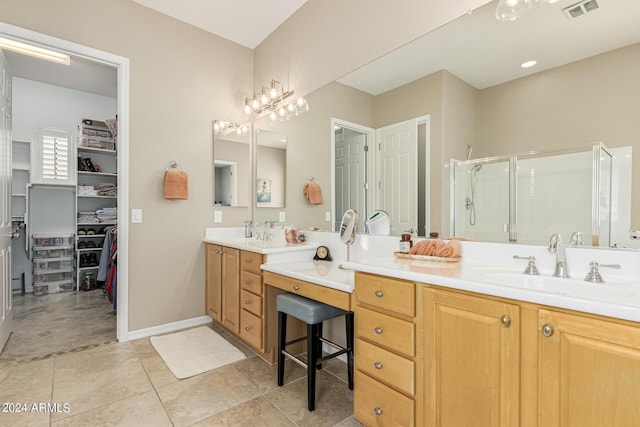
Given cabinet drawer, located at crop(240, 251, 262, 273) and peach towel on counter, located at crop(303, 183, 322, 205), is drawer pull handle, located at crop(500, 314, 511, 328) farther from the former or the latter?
peach towel on counter, located at crop(303, 183, 322, 205)

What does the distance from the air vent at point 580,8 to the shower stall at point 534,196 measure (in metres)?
0.57

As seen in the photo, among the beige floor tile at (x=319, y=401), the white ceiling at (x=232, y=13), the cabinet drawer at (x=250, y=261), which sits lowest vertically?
the beige floor tile at (x=319, y=401)

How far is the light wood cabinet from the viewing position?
129cm

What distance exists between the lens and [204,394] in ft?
6.16

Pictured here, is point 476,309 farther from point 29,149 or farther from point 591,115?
point 29,149

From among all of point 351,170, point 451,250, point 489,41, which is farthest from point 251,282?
point 489,41

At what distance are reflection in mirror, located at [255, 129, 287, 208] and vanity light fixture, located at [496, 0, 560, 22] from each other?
192cm

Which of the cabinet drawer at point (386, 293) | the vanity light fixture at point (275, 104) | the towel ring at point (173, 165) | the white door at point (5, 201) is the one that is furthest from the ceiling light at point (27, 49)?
the cabinet drawer at point (386, 293)

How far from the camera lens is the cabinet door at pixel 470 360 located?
102 centimetres

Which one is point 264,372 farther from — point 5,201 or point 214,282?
point 5,201

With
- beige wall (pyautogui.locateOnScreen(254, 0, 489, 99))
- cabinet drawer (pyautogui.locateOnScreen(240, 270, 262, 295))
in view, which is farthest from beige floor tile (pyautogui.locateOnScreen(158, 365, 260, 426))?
beige wall (pyautogui.locateOnScreen(254, 0, 489, 99))

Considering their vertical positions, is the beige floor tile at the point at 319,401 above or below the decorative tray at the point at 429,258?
below

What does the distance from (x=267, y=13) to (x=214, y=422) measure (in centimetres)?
315

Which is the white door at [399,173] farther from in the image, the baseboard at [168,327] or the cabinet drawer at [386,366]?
the baseboard at [168,327]
